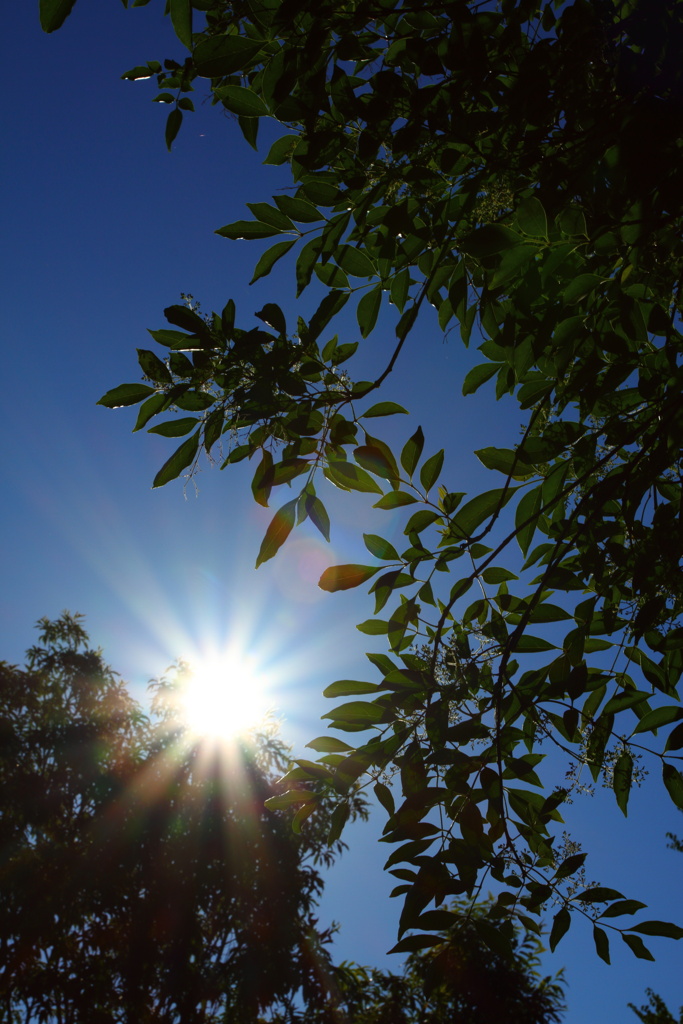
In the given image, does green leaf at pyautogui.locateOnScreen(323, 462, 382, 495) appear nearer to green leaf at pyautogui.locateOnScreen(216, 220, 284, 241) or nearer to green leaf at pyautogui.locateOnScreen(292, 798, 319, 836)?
green leaf at pyautogui.locateOnScreen(216, 220, 284, 241)

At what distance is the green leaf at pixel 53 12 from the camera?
3.18 ft

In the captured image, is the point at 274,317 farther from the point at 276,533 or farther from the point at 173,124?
the point at 173,124

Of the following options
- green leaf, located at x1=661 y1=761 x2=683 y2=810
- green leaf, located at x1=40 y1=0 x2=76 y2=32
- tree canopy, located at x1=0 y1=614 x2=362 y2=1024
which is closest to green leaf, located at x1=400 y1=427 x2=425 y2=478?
green leaf, located at x1=661 y1=761 x2=683 y2=810

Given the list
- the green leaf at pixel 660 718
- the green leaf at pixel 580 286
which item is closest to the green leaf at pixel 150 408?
the green leaf at pixel 580 286

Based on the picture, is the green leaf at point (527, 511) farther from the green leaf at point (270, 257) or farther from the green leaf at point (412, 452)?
the green leaf at point (270, 257)

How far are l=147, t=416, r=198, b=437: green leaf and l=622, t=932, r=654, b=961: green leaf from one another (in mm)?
1389

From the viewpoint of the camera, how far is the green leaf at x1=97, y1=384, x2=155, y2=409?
1292 mm

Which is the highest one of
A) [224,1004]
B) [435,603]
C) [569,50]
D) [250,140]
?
[250,140]

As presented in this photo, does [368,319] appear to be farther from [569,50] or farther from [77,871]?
[77,871]

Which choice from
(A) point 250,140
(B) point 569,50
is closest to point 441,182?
(B) point 569,50

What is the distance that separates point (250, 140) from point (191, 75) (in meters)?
0.35

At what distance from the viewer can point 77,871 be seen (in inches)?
363

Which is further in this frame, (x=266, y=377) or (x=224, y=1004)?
(x=224, y=1004)

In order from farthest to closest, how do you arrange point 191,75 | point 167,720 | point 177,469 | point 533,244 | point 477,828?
point 167,720 → point 191,75 → point 177,469 → point 477,828 → point 533,244
